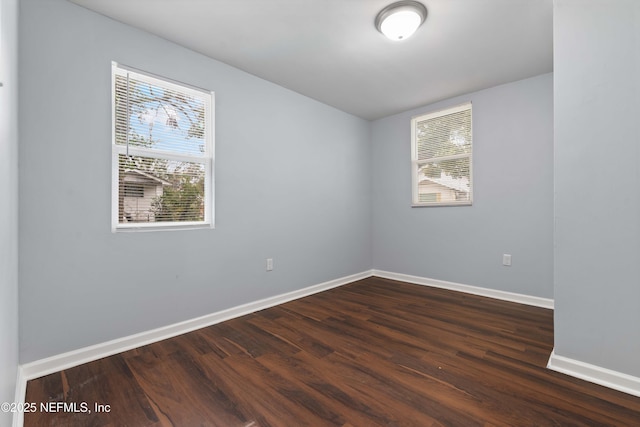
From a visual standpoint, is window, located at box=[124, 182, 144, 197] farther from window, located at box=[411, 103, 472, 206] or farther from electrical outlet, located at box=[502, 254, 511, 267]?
electrical outlet, located at box=[502, 254, 511, 267]

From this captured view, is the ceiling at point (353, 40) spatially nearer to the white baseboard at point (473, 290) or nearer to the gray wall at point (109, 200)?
the gray wall at point (109, 200)

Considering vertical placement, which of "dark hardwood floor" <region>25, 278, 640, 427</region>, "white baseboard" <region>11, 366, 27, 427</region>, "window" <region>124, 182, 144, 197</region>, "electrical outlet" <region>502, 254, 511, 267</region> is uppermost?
"window" <region>124, 182, 144, 197</region>

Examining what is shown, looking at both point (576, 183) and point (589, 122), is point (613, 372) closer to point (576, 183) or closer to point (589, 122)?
point (576, 183)

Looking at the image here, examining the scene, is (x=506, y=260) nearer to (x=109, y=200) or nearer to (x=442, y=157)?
(x=442, y=157)

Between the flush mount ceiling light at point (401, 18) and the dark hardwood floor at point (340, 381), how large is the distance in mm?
2407

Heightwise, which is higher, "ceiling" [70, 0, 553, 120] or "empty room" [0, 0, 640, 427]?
"ceiling" [70, 0, 553, 120]

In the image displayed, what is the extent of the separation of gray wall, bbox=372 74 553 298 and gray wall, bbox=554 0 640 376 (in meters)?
1.42

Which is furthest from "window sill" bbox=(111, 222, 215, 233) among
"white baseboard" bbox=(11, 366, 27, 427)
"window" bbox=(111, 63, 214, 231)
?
"white baseboard" bbox=(11, 366, 27, 427)

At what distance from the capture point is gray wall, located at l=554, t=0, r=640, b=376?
1604 mm

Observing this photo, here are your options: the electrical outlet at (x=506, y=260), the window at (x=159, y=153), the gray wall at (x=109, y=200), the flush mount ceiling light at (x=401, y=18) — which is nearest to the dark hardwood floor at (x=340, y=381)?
the gray wall at (x=109, y=200)

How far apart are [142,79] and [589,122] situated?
322 centimetres

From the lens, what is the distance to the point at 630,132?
5.27 ft

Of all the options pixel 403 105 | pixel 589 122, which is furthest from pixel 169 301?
pixel 403 105

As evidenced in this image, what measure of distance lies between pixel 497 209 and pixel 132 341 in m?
3.88
